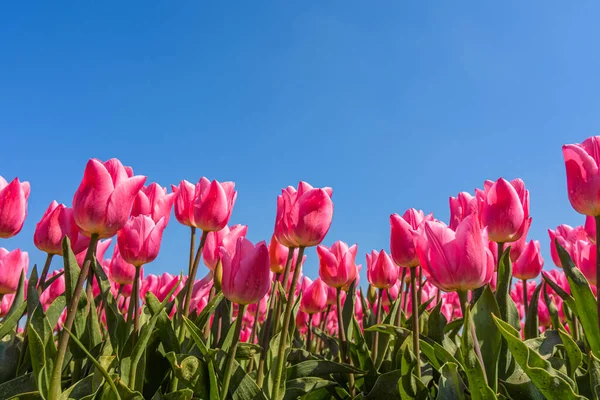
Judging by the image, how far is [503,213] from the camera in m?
1.98

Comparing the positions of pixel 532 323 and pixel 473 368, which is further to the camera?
pixel 532 323

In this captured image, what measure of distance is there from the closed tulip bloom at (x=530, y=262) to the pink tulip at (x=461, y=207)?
35.2 inches

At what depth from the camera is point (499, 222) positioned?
1.98 meters

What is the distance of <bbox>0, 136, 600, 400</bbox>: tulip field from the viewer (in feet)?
5.36

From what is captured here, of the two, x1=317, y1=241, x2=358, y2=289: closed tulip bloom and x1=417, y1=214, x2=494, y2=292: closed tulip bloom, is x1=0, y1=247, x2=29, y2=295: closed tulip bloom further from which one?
x1=417, y1=214, x2=494, y2=292: closed tulip bloom

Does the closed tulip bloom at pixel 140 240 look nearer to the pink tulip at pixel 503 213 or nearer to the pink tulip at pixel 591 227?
the pink tulip at pixel 503 213

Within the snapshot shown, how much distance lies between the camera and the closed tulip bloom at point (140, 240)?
1.98m

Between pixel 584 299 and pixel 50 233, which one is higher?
pixel 50 233

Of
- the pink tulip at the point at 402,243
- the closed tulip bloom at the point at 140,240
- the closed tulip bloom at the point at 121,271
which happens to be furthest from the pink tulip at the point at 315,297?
the closed tulip bloom at the point at 140,240

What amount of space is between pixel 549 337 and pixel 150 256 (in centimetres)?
166

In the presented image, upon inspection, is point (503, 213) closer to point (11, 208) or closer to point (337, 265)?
point (337, 265)

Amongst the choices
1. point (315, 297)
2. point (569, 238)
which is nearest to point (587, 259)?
point (569, 238)

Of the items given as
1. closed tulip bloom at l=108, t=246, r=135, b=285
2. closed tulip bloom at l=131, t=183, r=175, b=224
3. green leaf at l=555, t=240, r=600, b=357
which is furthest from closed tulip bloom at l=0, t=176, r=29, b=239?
green leaf at l=555, t=240, r=600, b=357

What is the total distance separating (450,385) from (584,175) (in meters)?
0.90
